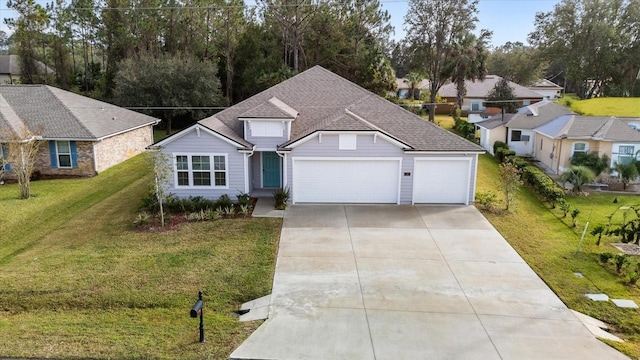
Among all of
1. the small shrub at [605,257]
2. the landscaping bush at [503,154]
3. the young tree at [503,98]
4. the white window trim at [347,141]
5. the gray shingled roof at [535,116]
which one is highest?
the young tree at [503,98]

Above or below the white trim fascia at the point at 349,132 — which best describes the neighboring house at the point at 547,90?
above

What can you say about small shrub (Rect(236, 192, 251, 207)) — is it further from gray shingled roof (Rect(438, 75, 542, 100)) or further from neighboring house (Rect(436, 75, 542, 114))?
neighboring house (Rect(436, 75, 542, 114))

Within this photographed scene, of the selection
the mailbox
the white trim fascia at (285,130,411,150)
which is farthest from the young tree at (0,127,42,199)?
the mailbox

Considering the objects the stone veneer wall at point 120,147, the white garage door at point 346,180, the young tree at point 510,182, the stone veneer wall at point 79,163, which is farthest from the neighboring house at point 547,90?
the stone veneer wall at point 79,163

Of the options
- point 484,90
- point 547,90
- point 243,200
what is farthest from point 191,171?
point 547,90

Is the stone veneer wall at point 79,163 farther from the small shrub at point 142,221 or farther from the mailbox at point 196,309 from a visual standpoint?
the mailbox at point 196,309

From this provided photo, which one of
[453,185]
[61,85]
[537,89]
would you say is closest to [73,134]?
[453,185]

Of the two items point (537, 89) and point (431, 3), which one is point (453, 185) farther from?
point (537, 89)

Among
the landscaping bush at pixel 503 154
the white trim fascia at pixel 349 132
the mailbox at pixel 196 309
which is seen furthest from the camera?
the landscaping bush at pixel 503 154
